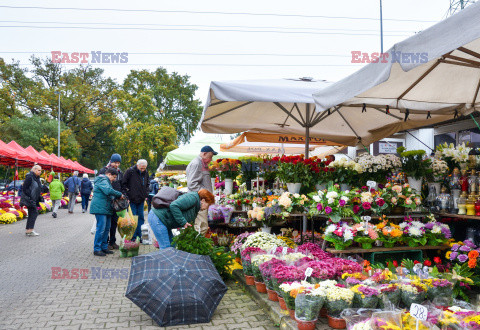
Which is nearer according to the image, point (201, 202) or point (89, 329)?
point (89, 329)

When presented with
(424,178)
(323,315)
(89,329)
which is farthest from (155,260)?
(424,178)

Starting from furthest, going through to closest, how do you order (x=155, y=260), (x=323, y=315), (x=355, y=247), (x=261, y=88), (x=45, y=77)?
(x=45, y=77) < (x=261, y=88) < (x=355, y=247) < (x=155, y=260) < (x=323, y=315)

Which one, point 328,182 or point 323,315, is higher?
point 328,182

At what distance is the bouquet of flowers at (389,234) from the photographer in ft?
14.4

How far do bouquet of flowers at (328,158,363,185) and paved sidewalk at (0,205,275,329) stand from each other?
206cm

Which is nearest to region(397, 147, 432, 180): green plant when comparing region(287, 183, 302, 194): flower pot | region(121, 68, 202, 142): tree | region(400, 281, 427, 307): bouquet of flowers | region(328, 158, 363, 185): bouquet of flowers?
region(328, 158, 363, 185): bouquet of flowers

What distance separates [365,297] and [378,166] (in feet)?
7.77

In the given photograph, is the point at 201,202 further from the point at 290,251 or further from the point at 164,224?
the point at 290,251

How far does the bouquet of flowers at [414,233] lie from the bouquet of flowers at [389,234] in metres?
0.11

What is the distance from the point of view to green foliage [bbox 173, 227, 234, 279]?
4574mm

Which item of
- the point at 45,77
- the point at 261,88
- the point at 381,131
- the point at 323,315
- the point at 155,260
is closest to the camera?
the point at 323,315

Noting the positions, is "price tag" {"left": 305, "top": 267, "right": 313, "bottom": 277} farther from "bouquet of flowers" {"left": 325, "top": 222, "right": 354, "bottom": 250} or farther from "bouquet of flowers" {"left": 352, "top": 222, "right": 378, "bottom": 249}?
"bouquet of flowers" {"left": 352, "top": 222, "right": 378, "bottom": 249}

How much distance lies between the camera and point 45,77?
138 ft

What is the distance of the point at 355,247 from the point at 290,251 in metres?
0.79
